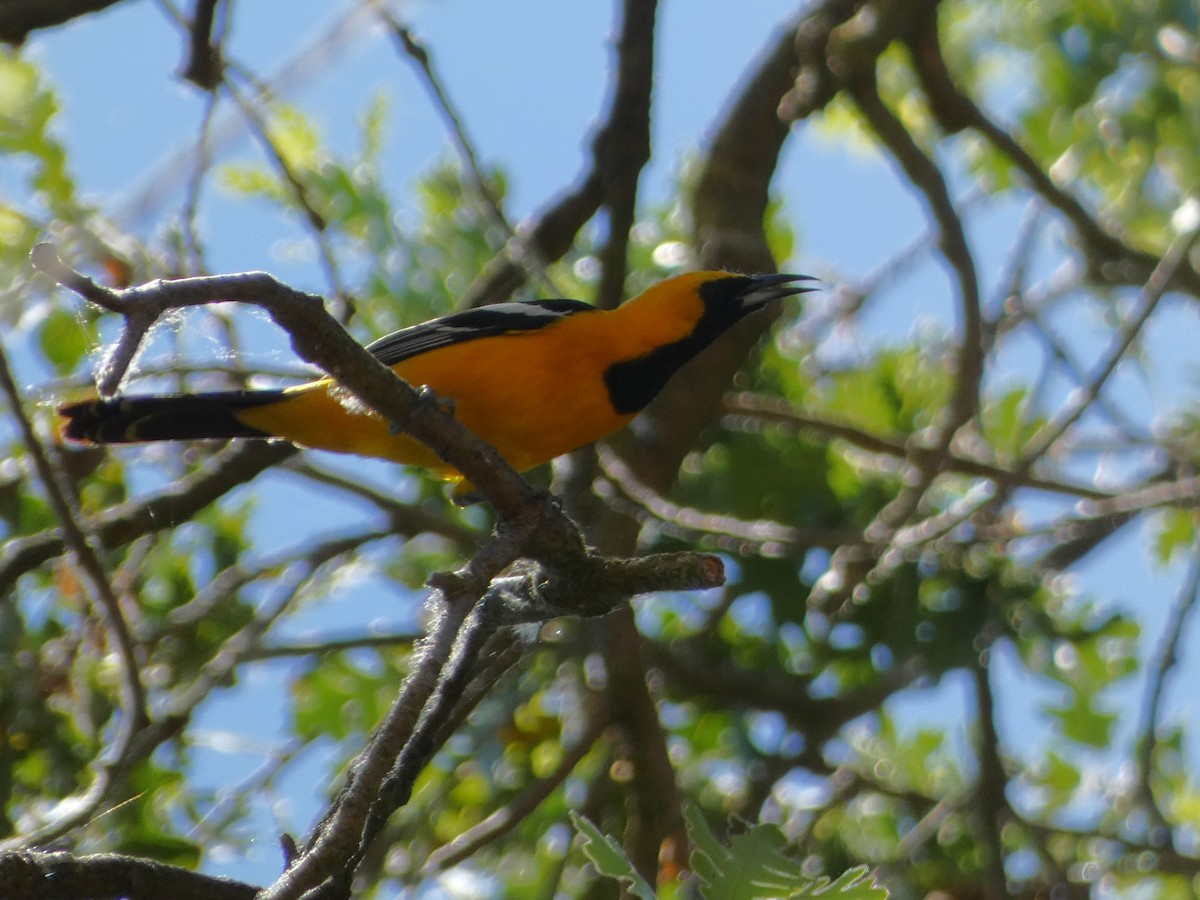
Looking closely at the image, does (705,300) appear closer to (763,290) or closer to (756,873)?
(763,290)

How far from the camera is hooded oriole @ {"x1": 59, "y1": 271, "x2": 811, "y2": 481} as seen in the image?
4051 mm

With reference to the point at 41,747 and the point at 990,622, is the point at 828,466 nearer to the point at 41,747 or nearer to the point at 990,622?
the point at 990,622

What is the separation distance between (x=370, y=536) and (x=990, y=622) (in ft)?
8.25

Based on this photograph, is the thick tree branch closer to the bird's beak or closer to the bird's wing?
the bird's wing

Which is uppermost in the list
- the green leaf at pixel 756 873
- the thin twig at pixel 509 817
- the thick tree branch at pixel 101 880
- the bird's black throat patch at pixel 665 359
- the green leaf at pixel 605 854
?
the bird's black throat patch at pixel 665 359

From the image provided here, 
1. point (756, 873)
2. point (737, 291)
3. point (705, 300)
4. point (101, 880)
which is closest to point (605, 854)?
point (756, 873)

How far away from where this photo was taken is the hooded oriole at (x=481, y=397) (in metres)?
4.05

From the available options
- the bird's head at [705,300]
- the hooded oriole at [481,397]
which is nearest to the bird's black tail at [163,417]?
the hooded oriole at [481,397]

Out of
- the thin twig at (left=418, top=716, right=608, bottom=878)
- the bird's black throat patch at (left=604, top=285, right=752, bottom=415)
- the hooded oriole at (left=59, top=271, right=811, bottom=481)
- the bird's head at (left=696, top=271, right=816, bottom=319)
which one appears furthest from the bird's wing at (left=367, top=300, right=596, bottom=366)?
the thin twig at (left=418, top=716, right=608, bottom=878)

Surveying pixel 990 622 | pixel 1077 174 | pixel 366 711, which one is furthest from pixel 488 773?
pixel 1077 174

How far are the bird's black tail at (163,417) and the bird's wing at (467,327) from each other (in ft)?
1.27

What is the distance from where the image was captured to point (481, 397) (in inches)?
162

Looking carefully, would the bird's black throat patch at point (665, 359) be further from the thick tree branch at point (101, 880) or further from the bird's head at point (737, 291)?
the thick tree branch at point (101, 880)

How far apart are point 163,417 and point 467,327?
0.96m
